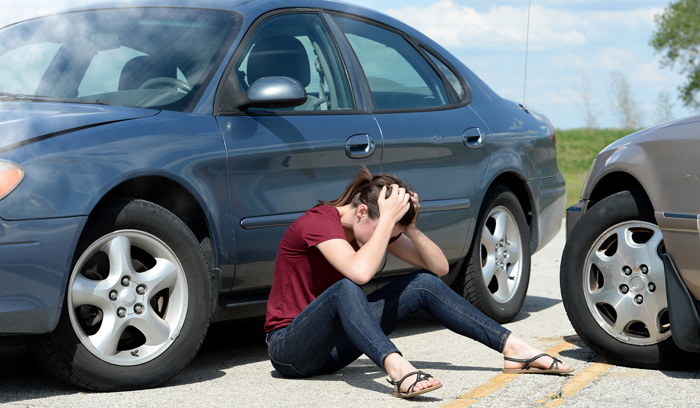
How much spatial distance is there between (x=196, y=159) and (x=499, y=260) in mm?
2440

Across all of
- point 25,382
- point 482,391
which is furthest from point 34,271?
point 482,391

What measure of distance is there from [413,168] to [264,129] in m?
1.03

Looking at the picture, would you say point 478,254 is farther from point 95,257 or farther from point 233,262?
point 95,257

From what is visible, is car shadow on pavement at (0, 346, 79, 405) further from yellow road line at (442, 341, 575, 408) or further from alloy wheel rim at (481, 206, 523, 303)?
alloy wheel rim at (481, 206, 523, 303)

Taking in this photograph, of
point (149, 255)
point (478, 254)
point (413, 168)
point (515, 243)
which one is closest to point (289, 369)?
point (149, 255)

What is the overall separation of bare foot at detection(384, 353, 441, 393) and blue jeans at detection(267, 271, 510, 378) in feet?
0.14

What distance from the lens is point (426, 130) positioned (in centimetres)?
552

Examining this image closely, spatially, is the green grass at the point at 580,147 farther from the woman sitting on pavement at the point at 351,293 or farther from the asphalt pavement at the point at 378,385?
the woman sitting on pavement at the point at 351,293

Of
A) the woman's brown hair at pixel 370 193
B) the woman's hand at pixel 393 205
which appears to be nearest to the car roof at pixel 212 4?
the woman's brown hair at pixel 370 193

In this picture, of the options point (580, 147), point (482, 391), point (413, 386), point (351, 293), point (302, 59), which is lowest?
point (580, 147)

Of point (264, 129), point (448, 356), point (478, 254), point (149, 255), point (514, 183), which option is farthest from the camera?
point (514, 183)

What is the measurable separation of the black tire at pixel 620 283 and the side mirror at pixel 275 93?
150 cm

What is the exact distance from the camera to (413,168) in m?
5.38

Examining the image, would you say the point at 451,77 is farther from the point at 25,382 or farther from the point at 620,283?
the point at 25,382
